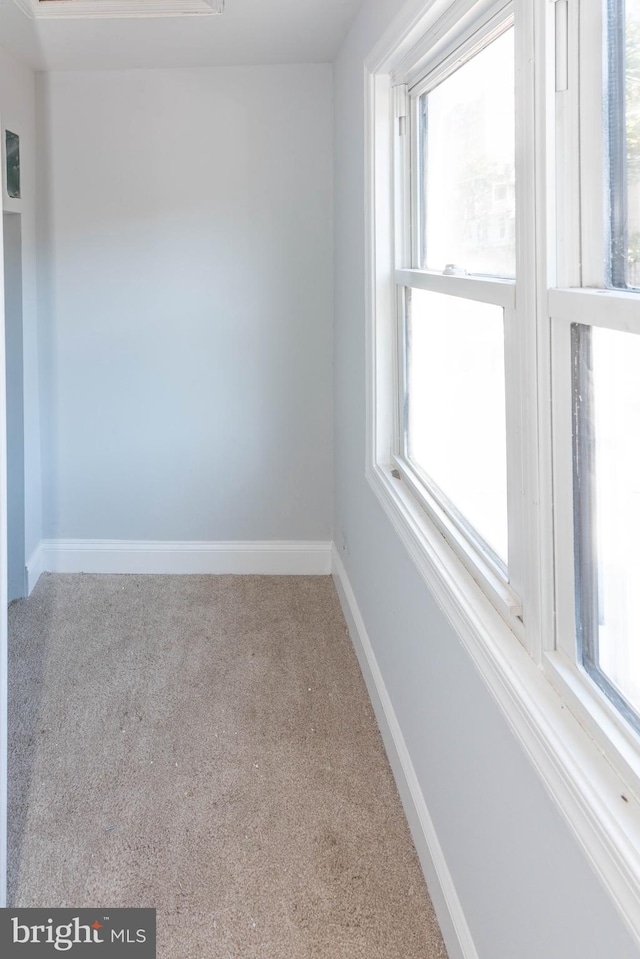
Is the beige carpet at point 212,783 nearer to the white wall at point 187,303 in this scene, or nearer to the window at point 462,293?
the white wall at point 187,303

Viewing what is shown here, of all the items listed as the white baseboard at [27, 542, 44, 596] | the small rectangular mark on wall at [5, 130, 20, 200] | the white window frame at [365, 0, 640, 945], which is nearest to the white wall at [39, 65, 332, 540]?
the white baseboard at [27, 542, 44, 596]

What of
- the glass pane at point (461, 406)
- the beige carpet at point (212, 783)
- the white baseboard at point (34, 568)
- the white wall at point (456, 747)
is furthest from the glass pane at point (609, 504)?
the white baseboard at point (34, 568)

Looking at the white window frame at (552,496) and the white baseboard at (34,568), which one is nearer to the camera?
the white window frame at (552,496)

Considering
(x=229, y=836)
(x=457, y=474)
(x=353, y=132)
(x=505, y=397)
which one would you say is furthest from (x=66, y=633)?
(x=505, y=397)

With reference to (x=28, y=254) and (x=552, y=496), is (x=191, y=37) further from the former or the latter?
(x=552, y=496)

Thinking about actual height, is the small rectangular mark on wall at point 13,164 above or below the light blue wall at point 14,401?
above

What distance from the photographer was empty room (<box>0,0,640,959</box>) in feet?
3.92

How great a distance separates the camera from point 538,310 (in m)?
1.29

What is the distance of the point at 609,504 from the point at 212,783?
1.63 metres

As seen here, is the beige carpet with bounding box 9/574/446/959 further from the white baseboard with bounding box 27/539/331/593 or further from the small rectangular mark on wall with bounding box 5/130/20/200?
the small rectangular mark on wall with bounding box 5/130/20/200

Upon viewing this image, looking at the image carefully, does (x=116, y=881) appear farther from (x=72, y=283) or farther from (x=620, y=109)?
(x=72, y=283)

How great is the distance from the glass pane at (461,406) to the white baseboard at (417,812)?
68 centimetres

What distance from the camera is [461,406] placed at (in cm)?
200

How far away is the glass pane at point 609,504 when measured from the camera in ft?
3.51
